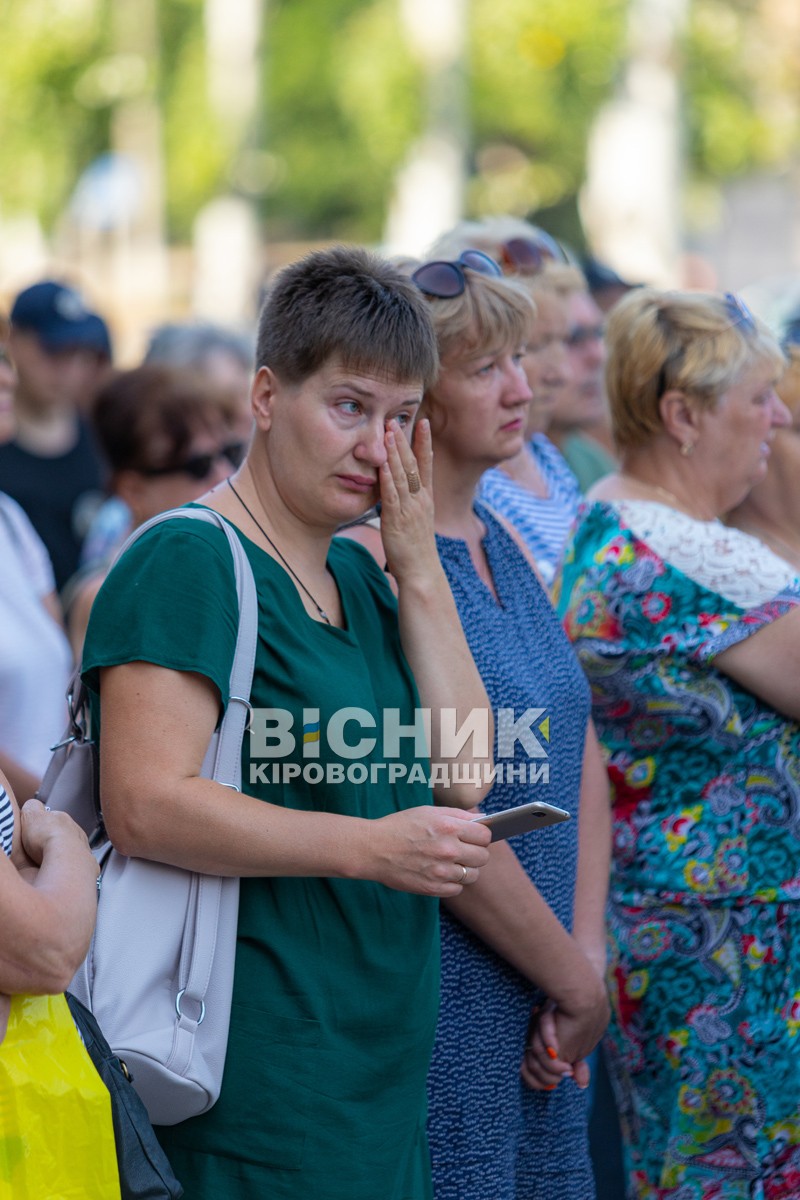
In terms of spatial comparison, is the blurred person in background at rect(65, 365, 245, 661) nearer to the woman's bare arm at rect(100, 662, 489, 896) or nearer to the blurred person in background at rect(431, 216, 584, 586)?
the blurred person in background at rect(431, 216, 584, 586)

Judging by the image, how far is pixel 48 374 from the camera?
20.3 ft

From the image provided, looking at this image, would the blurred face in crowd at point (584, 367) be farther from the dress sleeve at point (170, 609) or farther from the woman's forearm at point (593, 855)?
the dress sleeve at point (170, 609)

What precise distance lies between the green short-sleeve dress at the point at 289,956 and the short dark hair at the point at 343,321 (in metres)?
0.32

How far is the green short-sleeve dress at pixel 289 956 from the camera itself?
214 centimetres

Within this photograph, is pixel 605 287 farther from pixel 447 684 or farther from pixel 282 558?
pixel 282 558

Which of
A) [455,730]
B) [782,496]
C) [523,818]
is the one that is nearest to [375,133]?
[782,496]

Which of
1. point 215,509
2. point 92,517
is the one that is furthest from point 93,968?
point 92,517

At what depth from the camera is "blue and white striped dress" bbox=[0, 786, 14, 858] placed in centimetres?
199

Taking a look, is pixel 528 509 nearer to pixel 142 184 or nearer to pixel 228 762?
pixel 228 762

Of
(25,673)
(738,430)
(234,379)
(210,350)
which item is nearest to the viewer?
(738,430)

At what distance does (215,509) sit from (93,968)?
71 centimetres

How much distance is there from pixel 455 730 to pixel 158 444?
166 centimetres

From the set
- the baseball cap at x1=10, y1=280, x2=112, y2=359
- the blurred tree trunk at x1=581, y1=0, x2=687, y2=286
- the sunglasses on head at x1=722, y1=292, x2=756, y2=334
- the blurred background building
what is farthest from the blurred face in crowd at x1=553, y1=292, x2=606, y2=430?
the blurred tree trunk at x1=581, y1=0, x2=687, y2=286

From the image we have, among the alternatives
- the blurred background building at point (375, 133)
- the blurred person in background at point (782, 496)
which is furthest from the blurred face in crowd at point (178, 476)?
the blurred background building at point (375, 133)
